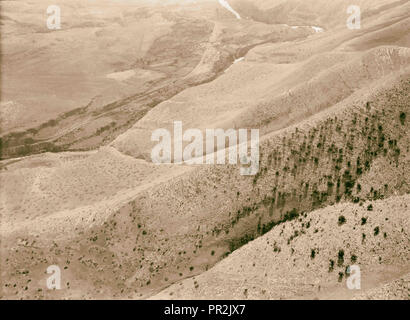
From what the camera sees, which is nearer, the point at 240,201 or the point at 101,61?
the point at 240,201

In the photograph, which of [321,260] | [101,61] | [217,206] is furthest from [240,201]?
[101,61]

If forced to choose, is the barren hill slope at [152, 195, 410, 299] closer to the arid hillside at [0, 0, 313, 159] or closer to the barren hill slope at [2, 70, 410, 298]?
the barren hill slope at [2, 70, 410, 298]

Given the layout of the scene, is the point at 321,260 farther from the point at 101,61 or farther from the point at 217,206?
the point at 101,61

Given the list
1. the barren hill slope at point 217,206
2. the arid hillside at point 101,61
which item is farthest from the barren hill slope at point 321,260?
the arid hillside at point 101,61

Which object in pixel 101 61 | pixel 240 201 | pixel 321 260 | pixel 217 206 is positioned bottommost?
pixel 321 260

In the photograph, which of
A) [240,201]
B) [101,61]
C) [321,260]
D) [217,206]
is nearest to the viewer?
[321,260]

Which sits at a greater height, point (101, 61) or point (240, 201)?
point (101, 61)

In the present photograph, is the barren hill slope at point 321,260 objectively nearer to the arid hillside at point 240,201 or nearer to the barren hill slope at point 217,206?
the arid hillside at point 240,201
